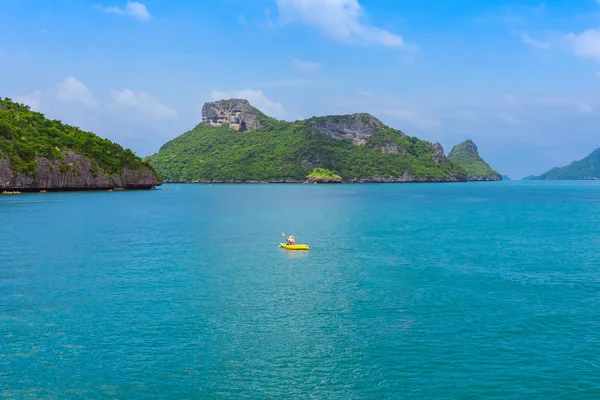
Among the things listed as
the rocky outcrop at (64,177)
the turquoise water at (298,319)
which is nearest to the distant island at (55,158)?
the rocky outcrop at (64,177)

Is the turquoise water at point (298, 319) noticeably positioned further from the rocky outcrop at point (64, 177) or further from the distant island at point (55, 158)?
the distant island at point (55, 158)

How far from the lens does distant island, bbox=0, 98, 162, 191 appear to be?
478 feet

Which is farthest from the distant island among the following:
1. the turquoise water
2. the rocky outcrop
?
the turquoise water

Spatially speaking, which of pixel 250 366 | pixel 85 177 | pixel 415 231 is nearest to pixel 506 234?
pixel 415 231

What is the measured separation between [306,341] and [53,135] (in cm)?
17385

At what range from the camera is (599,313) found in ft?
102

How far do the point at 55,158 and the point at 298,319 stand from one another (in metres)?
150

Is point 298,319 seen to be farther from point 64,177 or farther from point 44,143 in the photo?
point 44,143

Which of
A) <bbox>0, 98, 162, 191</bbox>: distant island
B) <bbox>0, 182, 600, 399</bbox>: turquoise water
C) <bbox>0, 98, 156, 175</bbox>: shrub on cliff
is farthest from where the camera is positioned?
<bbox>0, 98, 156, 175</bbox>: shrub on cliff

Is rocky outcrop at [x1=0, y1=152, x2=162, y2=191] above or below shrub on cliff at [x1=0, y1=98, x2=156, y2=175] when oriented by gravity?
below

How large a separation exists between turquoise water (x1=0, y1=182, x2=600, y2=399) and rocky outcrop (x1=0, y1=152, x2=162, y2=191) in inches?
3733

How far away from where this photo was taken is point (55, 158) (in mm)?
157000

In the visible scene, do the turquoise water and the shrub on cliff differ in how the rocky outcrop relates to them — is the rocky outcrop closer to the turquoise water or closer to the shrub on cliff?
the shrub on cliff

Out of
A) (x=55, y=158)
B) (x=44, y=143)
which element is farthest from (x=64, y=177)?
(x=44, y=143)
